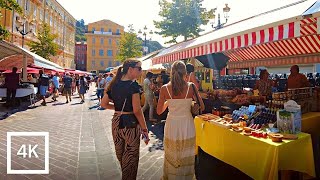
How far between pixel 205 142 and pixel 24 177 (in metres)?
3.16

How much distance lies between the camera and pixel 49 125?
818 centimetres

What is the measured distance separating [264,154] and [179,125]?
3.70 ft

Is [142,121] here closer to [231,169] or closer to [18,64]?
[231,169]

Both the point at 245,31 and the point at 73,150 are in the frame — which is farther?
the point at 73,150

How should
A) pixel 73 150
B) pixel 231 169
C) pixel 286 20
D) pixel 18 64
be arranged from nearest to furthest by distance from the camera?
pixel 286 20, pixel 231 169, pixel 73 150, pixel 18 64

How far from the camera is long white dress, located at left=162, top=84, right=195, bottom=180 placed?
134 inches

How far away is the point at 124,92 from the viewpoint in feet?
9.91

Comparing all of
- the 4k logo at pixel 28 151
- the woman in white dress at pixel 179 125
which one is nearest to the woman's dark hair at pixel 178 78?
the woman in white dress at pixel 179 125

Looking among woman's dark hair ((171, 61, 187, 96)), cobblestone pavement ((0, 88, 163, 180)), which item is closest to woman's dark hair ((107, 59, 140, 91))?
woman's dark hair ((171, 61, 187, 96))

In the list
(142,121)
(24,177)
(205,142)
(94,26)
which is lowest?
(24,177)

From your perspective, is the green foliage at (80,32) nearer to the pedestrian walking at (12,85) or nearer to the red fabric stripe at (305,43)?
the pedestrian walking at (12,85)

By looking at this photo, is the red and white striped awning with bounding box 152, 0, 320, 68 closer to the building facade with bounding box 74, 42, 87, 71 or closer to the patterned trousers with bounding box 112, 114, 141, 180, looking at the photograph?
the patterned trousers with bounding box 112, 114, 141, 180

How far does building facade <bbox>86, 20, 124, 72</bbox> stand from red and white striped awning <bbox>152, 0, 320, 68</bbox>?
205 feet

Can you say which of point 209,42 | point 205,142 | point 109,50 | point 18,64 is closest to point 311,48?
point 209,42
